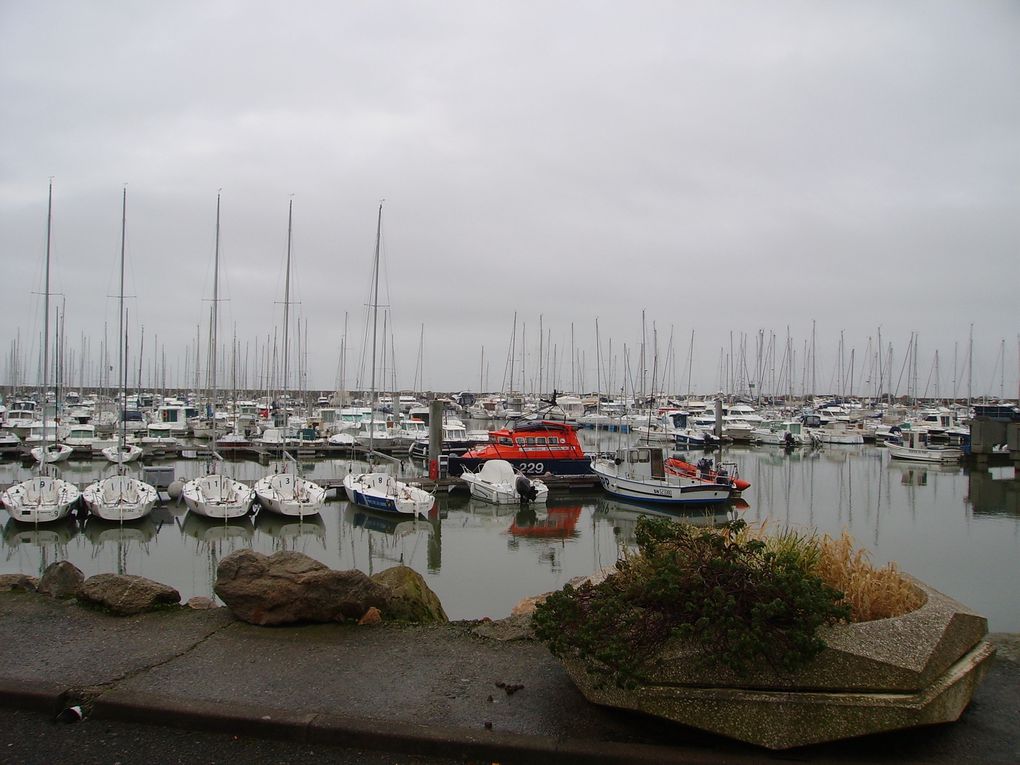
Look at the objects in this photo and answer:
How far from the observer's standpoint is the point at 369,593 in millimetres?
8078

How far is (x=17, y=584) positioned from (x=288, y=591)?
15.2ft

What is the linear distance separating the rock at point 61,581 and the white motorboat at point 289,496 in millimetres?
17621

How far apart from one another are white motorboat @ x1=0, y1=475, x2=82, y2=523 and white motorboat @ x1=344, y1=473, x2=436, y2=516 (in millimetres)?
10437

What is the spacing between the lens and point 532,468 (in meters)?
36.4

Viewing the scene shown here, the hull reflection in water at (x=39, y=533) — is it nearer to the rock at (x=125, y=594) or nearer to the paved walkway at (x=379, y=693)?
the rock at (x=125, y=594)

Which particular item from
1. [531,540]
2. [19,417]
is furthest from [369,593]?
[19,417]

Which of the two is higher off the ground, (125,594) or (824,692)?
(824,692)

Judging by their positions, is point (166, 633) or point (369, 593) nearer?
point (166, 633)

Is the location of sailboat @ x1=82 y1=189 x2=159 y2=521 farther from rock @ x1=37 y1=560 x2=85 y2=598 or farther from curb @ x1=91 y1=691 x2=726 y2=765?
curb @ x1=91 y1=691 x2=726 y2=765

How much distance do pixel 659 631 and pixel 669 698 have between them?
1.56 feet

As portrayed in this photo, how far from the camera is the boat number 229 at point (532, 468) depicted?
36.2 meters

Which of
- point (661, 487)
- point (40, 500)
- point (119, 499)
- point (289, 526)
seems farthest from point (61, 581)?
point (661, 487)

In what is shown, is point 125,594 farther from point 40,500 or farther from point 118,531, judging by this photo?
point 40,500

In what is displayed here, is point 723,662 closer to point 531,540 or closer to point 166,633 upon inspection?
point 166,633
